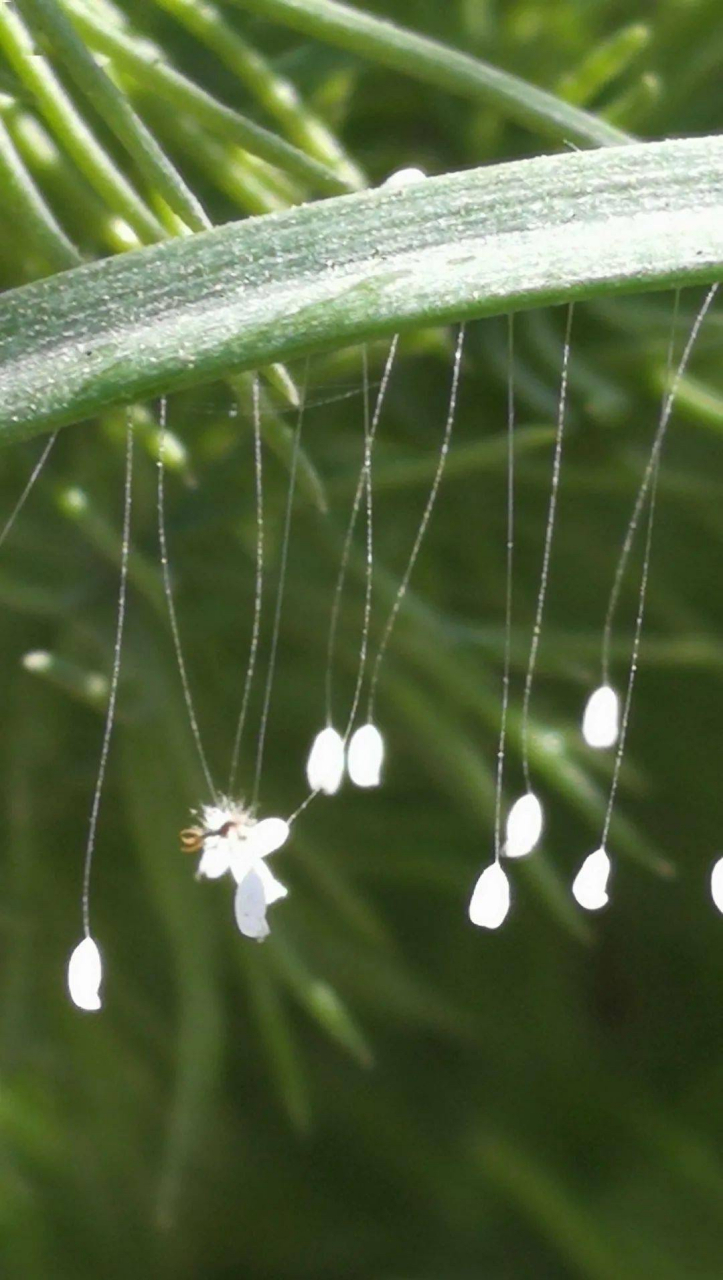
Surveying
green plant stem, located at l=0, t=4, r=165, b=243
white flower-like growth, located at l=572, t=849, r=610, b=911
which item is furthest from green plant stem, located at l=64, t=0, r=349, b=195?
white flower-like growth, located at l=572, t=849, r=610, b=911

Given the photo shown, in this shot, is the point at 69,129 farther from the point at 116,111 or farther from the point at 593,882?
the point at 593,882

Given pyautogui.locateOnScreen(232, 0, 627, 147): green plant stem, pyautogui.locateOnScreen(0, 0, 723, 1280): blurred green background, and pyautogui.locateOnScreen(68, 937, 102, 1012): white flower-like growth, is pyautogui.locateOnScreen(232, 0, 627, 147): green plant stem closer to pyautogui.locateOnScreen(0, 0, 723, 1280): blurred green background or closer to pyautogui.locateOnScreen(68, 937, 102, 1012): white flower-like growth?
pyautogui.locateOnScreen(0, 0, 723, 1280): blurred green background

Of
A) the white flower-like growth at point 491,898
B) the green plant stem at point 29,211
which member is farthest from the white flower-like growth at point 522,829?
the green plant stem at point 29,211

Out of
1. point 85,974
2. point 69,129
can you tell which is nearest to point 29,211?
point 69,129

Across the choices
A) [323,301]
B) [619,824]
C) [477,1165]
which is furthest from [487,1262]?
[323,301]

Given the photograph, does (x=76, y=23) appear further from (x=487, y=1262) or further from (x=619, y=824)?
(x=487, y=1262)

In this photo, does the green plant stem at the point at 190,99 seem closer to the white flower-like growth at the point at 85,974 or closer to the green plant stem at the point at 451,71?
the green plant stem at the point at 451,71

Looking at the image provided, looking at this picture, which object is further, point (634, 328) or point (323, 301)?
point (634, 328)
